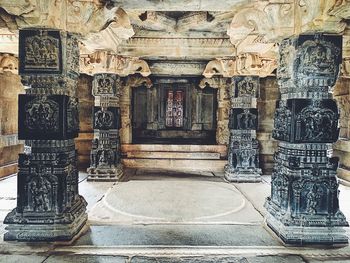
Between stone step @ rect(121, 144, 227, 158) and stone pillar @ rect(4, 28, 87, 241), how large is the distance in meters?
5.05

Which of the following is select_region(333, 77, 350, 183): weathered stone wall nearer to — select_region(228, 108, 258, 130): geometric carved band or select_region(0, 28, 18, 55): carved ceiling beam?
select_region(228, 108, 258, 130): geometric carved band

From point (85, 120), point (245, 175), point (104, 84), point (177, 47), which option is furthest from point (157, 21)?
point (85, 120)

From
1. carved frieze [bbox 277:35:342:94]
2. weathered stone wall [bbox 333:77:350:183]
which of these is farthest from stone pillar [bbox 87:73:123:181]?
weathered stone wall [bbox 333:77:350:183]

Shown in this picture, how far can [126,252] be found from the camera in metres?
2.97

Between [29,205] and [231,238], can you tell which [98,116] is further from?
[231,238]

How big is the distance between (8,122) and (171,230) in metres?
5.27

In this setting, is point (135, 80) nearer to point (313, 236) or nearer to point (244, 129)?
point (244, 129)

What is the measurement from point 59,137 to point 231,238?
221 cm

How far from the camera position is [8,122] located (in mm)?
6918

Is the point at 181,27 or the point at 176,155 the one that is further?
the point at 176,155

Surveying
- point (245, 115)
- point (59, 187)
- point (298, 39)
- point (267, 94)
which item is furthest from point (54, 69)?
point (267, 94)

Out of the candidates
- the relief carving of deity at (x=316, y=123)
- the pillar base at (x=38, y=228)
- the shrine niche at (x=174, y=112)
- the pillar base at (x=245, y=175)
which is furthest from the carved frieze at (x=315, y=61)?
the shrine niche at (x=174, y=112)

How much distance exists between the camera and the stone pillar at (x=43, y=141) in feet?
10.5

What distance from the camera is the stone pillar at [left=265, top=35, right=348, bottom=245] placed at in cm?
317
